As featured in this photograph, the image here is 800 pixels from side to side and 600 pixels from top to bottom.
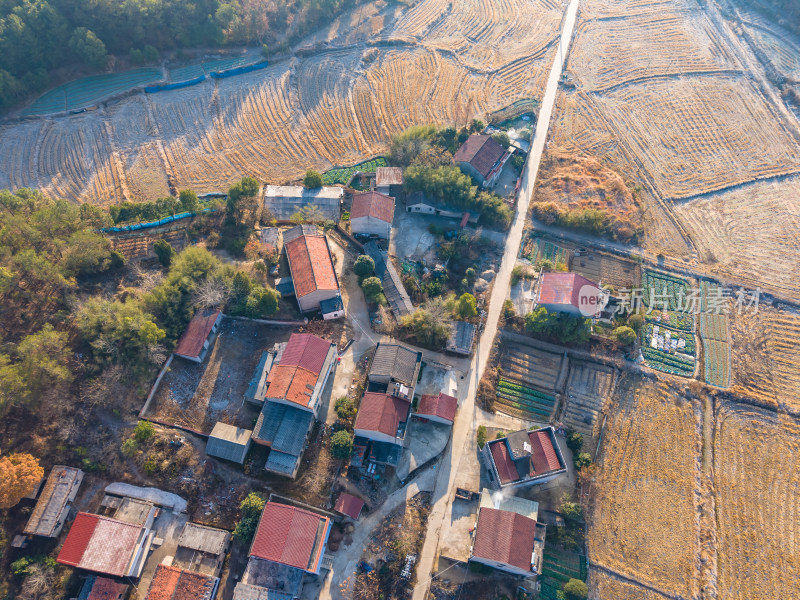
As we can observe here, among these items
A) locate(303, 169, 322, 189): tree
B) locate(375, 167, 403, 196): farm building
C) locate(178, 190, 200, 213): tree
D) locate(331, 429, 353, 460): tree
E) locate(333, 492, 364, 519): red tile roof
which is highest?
locate(375, 167, 403, 196): farm building

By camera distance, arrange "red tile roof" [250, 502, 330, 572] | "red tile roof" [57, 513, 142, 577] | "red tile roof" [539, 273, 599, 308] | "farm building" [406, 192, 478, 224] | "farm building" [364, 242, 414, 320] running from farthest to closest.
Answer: "farm building" [406, 192, 478, 224] < "farm building" [364, 242, 414, 320] < "red tile roof" [539, 273, 599, 308] < "red tile roof" [250, 502, 330, 572] < "red tile roof" [57, 513, 142, 577]

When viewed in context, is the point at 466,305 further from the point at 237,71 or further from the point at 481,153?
the point at 237,71

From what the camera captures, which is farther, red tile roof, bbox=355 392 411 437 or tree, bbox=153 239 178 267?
tree, bbox=153 239 178 267

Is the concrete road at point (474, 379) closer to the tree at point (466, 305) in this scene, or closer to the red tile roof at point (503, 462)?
the red tile roof at point (503, 462)

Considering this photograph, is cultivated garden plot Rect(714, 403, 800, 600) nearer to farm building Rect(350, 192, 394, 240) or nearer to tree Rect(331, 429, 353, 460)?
tree Rect(331, 429, 353, 460)

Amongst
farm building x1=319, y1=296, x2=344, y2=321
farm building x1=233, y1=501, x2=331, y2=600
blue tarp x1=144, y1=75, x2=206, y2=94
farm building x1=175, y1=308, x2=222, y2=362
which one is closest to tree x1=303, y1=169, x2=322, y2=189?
farm building x1=319, y1=296, x2=344, y2=321

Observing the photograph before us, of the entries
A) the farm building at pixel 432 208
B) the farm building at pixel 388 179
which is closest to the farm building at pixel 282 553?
the farm building at pixel 432 208

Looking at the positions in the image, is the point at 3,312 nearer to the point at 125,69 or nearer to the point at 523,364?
the point at 125,69

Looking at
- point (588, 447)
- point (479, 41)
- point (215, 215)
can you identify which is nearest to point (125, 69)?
point (215, 215)
